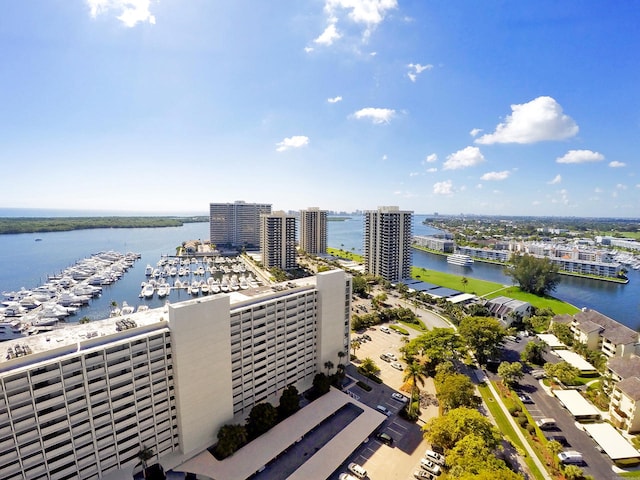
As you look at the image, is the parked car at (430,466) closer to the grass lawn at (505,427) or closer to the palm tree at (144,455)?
the grass lawn at (505,427)

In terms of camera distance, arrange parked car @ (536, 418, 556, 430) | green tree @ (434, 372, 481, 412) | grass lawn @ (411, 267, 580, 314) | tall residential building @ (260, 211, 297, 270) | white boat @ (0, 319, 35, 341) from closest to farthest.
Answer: green tree @ (434, 372, 481, 412) < parked car @ (536, 418, 556, 430) < white boat @ (0, 319, 35, 341) < grass lawn @ (411, 267, 580, 314) < tall residential building @ (260, 211, 297, 270)

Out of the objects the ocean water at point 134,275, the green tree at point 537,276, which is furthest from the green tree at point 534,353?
the green tree at point 537,276

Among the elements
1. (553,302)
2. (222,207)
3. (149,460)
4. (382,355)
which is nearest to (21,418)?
(149,460)

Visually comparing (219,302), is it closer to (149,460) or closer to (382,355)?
(149,460)

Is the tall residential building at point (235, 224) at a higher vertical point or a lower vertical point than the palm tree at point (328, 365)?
higher

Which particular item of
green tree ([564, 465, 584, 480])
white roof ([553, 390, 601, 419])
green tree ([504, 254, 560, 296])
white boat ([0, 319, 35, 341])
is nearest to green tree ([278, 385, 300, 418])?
green tree ([564, 465, 584, 480])

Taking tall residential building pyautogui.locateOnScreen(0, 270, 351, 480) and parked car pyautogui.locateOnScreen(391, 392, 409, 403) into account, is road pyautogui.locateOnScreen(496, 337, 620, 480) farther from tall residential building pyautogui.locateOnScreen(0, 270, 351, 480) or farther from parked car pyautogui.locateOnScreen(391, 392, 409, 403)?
tall residential building pyautogui.locateOnScreen(0, 270, 351, 480)
